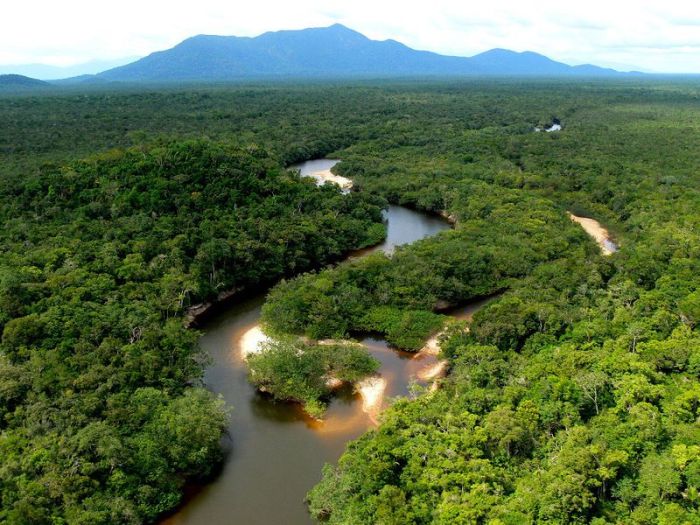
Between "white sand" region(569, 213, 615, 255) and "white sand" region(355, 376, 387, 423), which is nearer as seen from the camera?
"white sand" region(355, 376, 387, 423)

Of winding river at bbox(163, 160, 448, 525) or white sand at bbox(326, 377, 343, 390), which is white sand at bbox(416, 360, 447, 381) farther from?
white sand at bbox(326, 377, 343, 390)

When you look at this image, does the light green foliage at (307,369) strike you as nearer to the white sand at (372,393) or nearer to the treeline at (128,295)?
the white sand at (372,393)

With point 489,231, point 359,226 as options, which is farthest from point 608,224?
point 359,226

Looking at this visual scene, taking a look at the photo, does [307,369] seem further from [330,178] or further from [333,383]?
[330,178]

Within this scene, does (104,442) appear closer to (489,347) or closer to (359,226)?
(489,347)

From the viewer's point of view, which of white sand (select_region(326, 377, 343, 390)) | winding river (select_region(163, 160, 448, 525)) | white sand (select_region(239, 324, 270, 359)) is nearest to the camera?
winding river (select_region(163, 160, 448, 525))

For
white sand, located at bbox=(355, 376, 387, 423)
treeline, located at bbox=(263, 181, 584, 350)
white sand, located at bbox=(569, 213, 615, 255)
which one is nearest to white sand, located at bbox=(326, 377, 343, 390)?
white sand, located at bbox=(355, 376, 387, 423)
